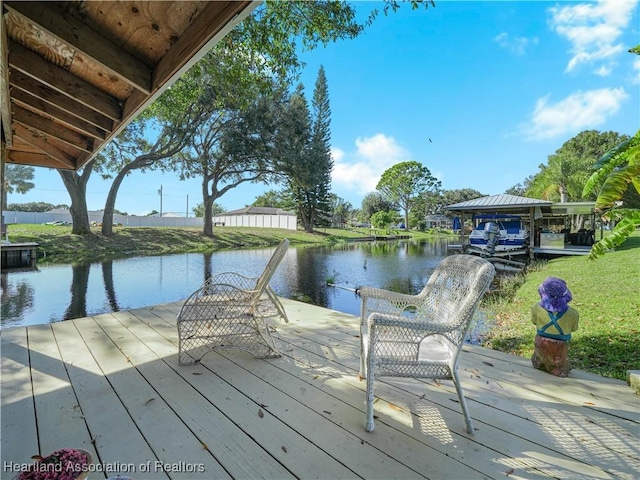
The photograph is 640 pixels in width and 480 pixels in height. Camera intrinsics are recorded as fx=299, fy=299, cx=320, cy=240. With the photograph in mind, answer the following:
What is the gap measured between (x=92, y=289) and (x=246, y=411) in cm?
717

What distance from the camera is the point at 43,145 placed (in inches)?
138

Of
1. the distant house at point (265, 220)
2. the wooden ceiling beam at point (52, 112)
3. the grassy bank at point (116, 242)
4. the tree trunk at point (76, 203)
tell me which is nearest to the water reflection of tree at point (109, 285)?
the grassy bank at point (116, 242)

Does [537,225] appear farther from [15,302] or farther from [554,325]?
[15,302]

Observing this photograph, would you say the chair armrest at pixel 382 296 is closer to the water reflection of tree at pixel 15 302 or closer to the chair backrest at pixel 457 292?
the chair backrest at pixel 457 292

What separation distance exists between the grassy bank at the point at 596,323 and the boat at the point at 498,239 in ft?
20.8

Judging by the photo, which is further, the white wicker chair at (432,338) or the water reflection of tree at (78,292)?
the water reflection of tree at (78,292)

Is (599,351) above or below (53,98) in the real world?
below

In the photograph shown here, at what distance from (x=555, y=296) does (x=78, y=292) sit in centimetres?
839

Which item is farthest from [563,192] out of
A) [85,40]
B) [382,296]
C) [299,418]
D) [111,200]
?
[111,200]

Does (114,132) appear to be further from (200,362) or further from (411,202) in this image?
(411,202)

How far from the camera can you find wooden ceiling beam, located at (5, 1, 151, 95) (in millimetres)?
1489

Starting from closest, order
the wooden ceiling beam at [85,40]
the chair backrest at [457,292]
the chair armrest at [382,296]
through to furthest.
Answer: the wooden ceiling beam at [85,40], the chair backrest at [457,292], the chair armrest at [382,296]

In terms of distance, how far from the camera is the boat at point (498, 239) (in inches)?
527

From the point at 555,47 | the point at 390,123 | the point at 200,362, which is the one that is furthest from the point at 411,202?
the point at 200,362
